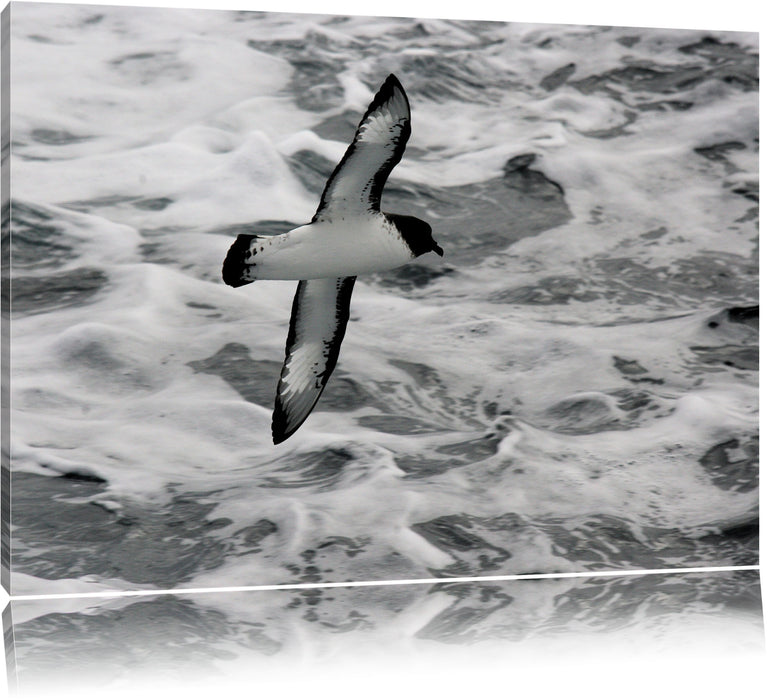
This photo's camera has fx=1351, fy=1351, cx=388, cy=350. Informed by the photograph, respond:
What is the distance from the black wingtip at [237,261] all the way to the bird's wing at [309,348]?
0.32 meters

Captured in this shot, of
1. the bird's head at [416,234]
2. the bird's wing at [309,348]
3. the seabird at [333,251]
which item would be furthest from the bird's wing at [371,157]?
the bird's wing at [309,348]

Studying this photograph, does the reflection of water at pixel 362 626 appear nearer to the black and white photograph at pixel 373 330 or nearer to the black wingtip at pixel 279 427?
the black and white photograph at pixel 373 330

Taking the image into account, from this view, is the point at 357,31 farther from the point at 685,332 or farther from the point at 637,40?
the point at 685,332

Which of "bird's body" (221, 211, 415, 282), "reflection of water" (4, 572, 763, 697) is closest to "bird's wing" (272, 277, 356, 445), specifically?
"bird's body" (221, 211, 415, 282)

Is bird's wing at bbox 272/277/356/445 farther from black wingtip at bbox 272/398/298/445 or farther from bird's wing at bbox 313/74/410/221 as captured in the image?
bird's wing at bbox 313/74/410/221

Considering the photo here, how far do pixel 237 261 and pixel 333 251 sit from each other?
0.38m

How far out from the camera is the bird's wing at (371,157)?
4.73m

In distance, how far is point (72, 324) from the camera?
5.48m

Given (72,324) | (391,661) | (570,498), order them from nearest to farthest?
(391,661) < (72,324) < (570,498)

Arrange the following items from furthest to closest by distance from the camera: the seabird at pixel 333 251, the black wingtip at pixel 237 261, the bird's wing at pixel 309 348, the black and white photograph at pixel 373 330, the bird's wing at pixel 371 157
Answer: the bird's wing at pixel 309 348, the black and white photograph at pixel 373 330, the black wingtip at pixel 237 261, the seabird at pixel 333 251, the bird's wing at pixel 371 157

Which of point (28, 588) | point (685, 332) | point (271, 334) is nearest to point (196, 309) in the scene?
point (271, 334)

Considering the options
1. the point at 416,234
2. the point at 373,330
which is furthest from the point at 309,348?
the point at 416,234

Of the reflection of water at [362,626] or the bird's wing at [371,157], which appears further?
the reflection of water at [362,626]

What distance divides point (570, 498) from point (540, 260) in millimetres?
1072
